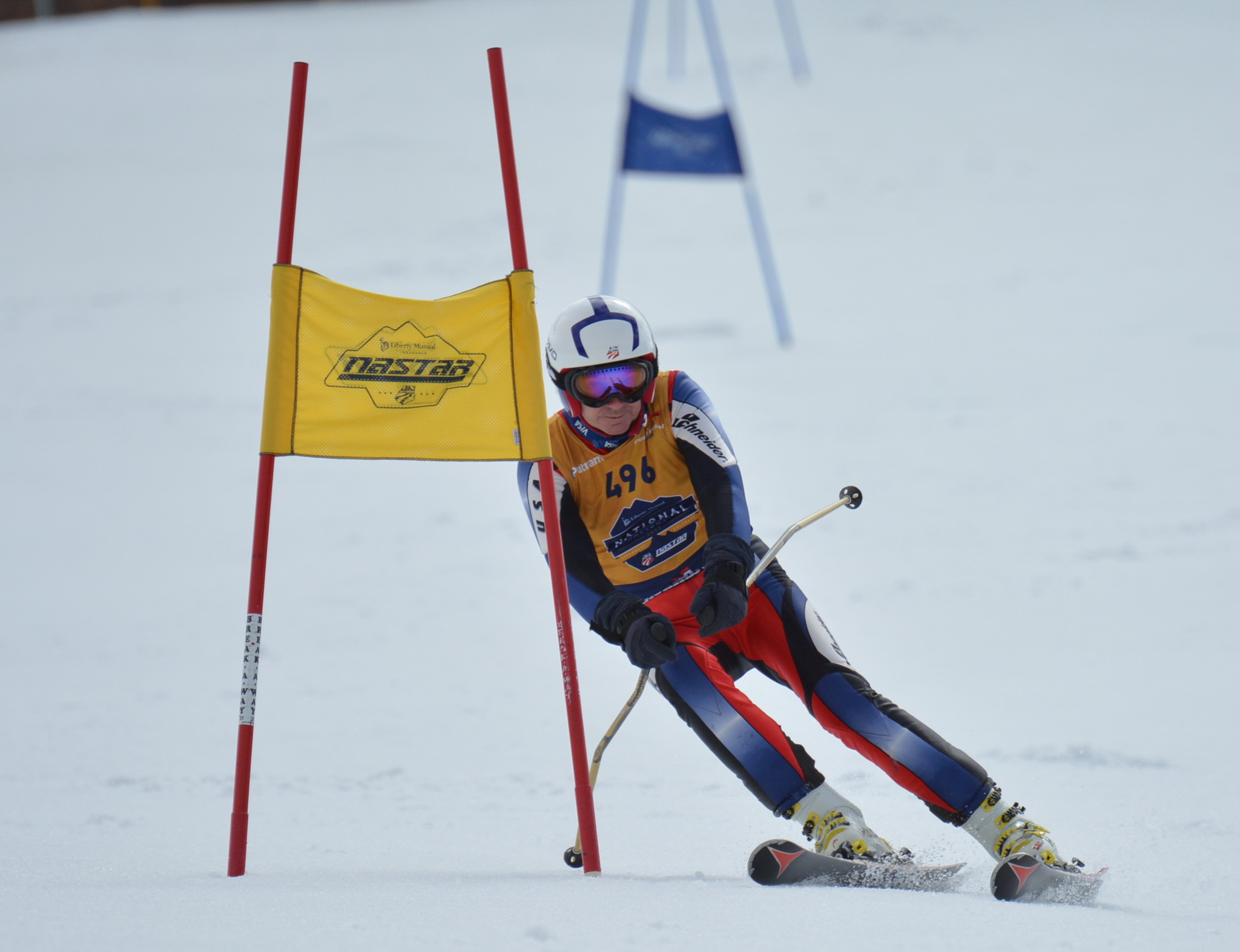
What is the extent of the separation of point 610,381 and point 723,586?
0.64m

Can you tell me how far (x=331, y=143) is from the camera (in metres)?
19.0

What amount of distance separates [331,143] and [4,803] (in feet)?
53.9

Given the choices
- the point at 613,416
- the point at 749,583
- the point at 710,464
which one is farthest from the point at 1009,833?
the point at 613,416

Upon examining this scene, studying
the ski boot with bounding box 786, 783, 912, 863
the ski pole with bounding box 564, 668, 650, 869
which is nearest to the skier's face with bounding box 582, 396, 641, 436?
the ski pole with bounding box 564, 668, 650, 869

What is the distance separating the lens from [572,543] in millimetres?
3322

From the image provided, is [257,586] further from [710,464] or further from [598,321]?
[710,464]

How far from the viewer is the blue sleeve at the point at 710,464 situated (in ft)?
10.7

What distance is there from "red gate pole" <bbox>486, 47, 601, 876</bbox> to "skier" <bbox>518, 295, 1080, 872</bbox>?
2.9 inches

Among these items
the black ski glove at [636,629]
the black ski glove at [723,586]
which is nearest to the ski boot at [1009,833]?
the black ski glove at [723,586]

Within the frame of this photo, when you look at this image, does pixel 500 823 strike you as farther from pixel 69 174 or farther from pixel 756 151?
pixel 69 174

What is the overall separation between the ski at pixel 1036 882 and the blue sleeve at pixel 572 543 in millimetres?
1186

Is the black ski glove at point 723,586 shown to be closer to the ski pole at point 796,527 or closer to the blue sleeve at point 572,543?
the ski pole at point 796,527

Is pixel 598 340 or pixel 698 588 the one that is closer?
pixel 598 340

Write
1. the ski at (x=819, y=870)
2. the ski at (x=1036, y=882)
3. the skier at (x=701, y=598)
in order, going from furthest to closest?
the skier at (x=701, y=598) → the ski at (x=819, y=870) → the ski at (x=1036, y=882)
